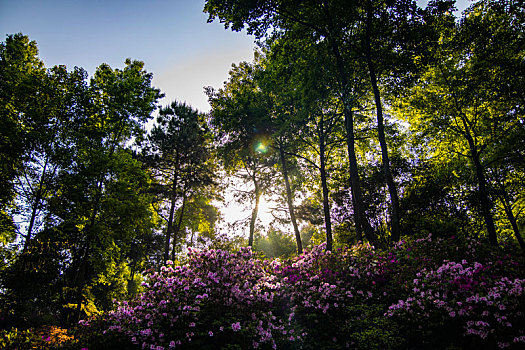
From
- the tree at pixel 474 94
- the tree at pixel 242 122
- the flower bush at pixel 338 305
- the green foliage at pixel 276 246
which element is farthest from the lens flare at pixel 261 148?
the green foliage at pixel 276 246

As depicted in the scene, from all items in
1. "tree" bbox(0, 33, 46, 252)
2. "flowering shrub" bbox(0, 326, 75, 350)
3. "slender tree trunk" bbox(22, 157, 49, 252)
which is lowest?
"flowering shrub" bbox(0, 326, 75, 350)

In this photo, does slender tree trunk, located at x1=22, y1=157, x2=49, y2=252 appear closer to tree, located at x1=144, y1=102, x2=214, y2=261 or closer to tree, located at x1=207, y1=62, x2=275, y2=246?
tree, located at x1=144, y1=102, x2=214, y2=261

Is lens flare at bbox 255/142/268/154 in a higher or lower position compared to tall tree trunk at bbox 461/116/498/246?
higher

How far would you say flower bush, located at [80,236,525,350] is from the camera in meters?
4.32

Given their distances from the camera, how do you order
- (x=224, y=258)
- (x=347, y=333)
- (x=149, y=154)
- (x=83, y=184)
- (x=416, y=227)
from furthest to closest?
(x=149, y=154) → (x=416, y=227) → (x=83, y=184) → (x=224, y=258) → (x=347, y=333)

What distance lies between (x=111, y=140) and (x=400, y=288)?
1408cm

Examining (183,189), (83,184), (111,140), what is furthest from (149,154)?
(83,184)

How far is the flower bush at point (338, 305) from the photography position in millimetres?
4320

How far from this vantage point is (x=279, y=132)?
1406 cm

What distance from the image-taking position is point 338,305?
19.6ft

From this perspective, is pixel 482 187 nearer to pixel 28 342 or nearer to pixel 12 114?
pixel 28 342

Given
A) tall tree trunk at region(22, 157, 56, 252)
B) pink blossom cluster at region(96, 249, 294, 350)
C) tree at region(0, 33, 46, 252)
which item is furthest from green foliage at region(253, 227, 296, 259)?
pink blossom cluster at region(96, 249, 294, 350)

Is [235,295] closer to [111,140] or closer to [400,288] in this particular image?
[400,288]

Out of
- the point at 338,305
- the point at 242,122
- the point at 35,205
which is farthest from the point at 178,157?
the point at 338,305
